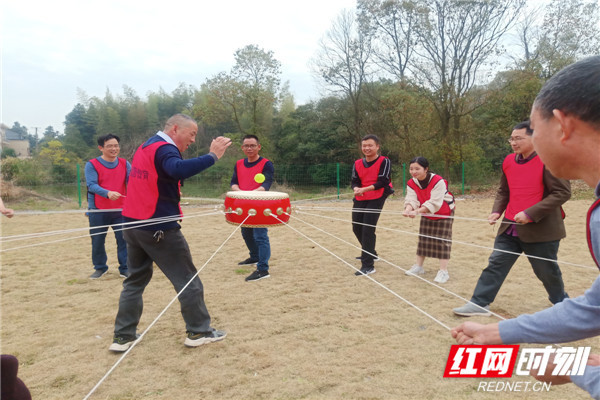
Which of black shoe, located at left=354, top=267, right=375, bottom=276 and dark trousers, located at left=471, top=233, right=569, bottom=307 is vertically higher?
dark trousers, located at left=471, top=233, right=569, bottom=307

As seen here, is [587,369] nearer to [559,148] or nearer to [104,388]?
[559,148]

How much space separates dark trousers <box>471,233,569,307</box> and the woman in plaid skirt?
887 mm

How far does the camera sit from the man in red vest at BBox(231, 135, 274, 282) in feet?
15.9

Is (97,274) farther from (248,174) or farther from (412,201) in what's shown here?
(412,201)

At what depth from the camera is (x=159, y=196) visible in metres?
2.97

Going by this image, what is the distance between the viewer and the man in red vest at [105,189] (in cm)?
483

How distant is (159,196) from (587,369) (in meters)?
2.72

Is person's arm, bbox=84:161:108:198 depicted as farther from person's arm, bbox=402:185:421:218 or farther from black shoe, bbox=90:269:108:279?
person's arm, bbox=402:185:421:218

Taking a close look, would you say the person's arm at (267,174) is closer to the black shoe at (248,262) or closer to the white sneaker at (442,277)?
the black shoe at (248,262)

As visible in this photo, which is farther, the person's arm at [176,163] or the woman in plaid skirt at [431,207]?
the woman in plaid skirt at [431,207]

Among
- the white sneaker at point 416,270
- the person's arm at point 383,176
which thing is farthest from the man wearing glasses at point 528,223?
the person's arm at point 383,176

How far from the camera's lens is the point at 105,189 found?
4.79 m

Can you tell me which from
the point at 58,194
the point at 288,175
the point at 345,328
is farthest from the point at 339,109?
the point at 345,328

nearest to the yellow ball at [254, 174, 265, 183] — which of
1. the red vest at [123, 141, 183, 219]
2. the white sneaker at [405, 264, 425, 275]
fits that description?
the red vest at [123, 141, 183, 219]
